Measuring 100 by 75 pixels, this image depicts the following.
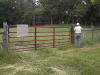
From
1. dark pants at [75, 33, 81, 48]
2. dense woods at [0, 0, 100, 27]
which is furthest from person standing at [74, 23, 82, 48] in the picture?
dense woods at [0, 0, 100, 27]

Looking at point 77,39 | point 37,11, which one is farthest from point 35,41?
point 37,11

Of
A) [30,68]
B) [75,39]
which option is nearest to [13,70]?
[30,68]

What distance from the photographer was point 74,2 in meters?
49.0

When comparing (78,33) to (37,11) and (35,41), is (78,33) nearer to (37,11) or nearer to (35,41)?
(35,41)

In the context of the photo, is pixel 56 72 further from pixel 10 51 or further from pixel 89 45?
pixel 89 45

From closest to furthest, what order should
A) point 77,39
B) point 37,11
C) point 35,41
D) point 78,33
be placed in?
point 35,41, point 78,33, point 77,39, point 37,11

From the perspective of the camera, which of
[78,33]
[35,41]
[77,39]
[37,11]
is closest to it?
[35,41]

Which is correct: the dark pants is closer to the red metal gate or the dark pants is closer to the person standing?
the person standing

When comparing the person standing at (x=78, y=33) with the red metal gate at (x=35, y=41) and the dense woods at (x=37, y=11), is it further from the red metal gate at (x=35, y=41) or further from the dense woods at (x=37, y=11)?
the dense woods at (x=37, y=11)

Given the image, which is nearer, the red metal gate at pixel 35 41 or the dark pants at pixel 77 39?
the red metal gate at pixel 35 41

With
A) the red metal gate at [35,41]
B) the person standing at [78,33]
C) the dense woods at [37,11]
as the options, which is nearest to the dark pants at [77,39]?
the person standing at [78,33]

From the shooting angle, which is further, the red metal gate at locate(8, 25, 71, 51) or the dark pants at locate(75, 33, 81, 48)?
the dark pants at locate(75, 33, 81, 48)

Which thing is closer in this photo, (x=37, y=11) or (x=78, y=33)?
(x=78, y=33)

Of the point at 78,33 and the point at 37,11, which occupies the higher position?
the point at 37,11
